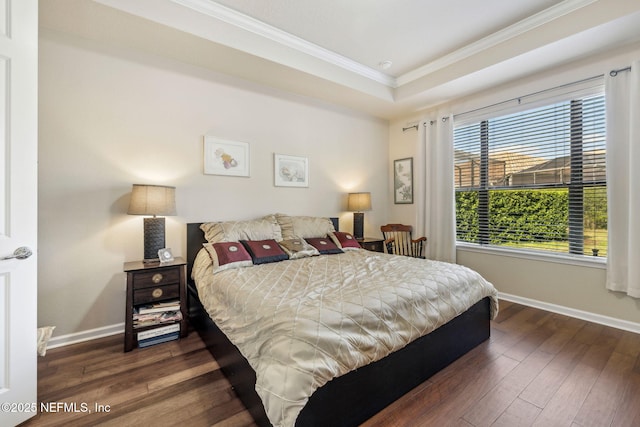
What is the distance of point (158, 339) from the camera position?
236 centimetres

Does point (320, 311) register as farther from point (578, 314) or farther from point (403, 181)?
point (403, 181)

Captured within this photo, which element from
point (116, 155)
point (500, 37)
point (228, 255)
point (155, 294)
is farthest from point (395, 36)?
point (155, 294)

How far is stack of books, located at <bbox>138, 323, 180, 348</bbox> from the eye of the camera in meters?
2.29

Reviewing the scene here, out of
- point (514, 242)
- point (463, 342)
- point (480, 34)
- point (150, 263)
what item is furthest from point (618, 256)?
point (150, 263)

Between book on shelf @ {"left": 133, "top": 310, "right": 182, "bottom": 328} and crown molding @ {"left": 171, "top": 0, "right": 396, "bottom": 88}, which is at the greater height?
crown molding @ {"left": 171, "top": 0, "right": 396, "bottom": 88}

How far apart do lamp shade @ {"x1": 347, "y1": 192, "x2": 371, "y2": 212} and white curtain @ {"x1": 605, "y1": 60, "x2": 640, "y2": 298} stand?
2448 mm

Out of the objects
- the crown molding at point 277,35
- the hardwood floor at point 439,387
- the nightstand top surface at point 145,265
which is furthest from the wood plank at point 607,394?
the crown molding at point 277,35

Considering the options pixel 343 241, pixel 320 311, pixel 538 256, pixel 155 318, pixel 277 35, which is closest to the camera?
pixel 320 311

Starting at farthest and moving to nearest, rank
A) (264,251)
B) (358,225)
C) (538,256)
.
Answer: (358,225)
(538,256)
(264,251)

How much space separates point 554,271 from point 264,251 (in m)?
A: 3.12

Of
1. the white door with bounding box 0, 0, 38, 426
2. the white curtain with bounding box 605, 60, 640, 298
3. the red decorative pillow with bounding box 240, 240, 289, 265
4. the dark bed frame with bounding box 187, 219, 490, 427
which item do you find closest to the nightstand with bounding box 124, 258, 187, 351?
the dark bed frame with bounding box 187, 219, 490, 427

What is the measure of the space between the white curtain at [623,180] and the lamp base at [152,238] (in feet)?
13.8

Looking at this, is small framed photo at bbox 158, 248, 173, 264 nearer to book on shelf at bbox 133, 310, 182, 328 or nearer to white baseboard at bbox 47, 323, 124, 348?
book on shelf at bbox 133, 310, 182, 328

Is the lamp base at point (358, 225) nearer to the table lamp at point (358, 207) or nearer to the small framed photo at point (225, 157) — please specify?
the table lamp at point (358, 207)
